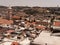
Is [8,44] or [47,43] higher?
[47,43]

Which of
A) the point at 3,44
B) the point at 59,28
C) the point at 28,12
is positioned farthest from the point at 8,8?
the point at 59,28

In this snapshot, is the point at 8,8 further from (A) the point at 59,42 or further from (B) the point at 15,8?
(A) the point at 59,42

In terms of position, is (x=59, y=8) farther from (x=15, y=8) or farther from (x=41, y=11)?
(x=15, y=8)

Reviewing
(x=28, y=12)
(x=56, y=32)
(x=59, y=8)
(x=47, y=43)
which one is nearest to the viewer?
(x=47, y=43)

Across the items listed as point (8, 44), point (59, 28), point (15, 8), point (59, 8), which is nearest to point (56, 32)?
point (59, 28)

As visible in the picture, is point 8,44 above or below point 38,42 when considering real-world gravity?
below

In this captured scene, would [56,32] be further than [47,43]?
Yes

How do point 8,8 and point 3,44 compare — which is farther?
point 8,8

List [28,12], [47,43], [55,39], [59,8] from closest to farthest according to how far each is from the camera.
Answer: [47,43] → [55,39] → [59,8] → [28,12]

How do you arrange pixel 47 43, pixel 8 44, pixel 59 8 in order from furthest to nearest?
pixel 59 8
pixel 8 44
pixel 47 43
